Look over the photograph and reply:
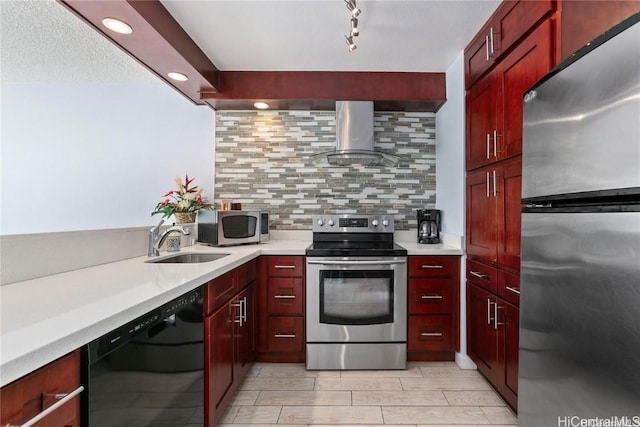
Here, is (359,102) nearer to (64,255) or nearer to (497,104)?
(497,104)

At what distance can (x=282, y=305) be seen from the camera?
7.81 ft

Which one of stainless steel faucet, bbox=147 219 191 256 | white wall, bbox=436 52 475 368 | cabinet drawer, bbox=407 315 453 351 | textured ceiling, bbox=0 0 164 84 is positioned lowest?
cabinet drawer, bbox=407 315 453 351

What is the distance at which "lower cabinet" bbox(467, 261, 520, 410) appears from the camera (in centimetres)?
167

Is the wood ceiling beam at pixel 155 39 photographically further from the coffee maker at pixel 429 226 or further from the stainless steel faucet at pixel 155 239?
the coffee maker at pixel 429 226

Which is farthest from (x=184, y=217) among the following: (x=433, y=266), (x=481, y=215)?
(x=481, y=215)

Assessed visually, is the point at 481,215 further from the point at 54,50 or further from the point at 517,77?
the point at 54,50

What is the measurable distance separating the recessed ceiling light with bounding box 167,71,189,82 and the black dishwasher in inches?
69.4

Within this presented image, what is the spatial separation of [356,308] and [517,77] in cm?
176

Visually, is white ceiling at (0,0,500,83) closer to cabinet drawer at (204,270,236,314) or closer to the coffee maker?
the coffee maker

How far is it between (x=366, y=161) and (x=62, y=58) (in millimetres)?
2656

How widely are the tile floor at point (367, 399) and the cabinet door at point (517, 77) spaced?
4.90 feet

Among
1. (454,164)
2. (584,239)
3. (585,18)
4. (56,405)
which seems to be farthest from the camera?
(454,164)

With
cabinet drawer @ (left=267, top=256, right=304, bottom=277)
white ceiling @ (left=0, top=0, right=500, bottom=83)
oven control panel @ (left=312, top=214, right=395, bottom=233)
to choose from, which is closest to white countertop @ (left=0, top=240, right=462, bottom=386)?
cabinet drawer @ (left=267, top=256, right=304, bottom=277)

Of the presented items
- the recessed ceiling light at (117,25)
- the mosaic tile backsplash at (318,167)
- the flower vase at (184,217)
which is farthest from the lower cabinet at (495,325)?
the recessed ceiling light at (117,25)
